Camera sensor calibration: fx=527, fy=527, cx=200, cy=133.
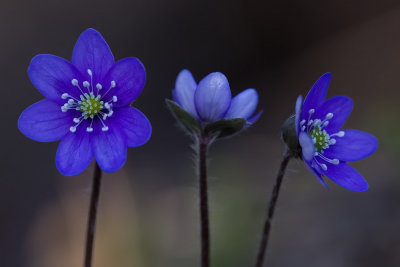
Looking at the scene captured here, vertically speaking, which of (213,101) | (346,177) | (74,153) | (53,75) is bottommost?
(346,177)

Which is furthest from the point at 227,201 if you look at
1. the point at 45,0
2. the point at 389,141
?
the point at 45,0

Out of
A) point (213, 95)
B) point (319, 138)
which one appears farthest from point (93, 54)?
point (319, 138)

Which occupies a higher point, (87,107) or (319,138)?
(87,107)

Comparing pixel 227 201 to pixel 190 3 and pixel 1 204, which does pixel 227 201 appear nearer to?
pixel 1 204

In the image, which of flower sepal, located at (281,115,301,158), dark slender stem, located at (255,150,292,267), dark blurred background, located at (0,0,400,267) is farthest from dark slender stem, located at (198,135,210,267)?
dark blurred background, located at (0,0,400,267)

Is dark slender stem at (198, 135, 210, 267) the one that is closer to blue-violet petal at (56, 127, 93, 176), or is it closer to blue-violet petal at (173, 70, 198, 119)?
blue-violet petal at (173, 70, 198, 119)

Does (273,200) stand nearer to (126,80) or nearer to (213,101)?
(213,101)
